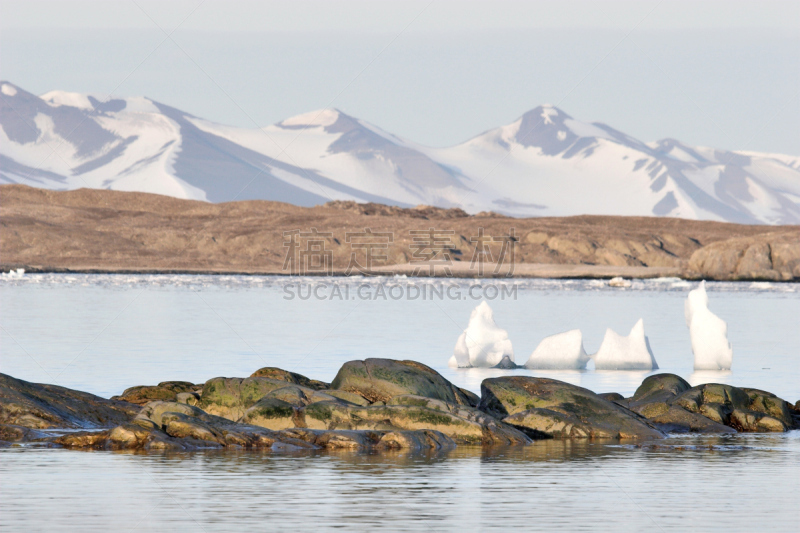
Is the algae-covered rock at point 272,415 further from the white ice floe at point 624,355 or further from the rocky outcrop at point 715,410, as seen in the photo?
the white ice floe at point 624,355

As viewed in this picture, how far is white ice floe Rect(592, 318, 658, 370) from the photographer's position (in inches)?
1078

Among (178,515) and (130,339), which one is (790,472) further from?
(130,339)

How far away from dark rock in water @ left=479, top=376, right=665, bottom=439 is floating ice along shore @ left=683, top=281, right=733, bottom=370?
1008cm

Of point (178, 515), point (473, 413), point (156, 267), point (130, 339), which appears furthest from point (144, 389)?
point (156, 267)

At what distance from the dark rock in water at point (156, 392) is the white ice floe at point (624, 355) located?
1170cm

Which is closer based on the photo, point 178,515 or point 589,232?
point 178,515

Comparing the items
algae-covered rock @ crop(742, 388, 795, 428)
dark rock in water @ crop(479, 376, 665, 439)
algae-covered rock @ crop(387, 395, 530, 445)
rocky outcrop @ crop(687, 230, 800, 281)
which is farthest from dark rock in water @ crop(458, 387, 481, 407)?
rocky outcrop @ crop(687, 230, 800, 281)

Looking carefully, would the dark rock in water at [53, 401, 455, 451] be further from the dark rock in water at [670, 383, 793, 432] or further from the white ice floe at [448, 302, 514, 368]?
the white ice floe at [448, 302, 514, 368]

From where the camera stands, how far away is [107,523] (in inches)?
414

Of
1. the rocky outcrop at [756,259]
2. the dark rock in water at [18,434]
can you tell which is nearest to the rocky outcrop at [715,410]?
the dark rock in water at [18,434]

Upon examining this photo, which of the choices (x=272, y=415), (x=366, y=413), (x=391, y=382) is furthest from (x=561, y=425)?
(x=272, y=415)

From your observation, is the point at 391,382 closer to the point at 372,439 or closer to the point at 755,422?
the point at 372,439

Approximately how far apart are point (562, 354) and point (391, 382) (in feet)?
31.9

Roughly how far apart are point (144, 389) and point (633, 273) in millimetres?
113390
